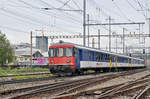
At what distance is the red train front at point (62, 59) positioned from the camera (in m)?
21.2

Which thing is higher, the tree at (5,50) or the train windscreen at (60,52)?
the tree at (5,50)

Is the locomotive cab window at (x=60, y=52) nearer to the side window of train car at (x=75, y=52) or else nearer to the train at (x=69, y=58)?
the train at (x=69, y=58)

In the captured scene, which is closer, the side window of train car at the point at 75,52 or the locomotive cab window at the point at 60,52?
the side window of train car at the point at 75,52

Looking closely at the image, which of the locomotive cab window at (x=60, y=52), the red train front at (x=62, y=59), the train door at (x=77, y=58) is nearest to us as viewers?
Answer: the red train front at (x=62, y=59)

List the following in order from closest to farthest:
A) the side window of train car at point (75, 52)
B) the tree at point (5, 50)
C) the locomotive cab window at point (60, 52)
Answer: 1. the side window of train car at point (75, 52)
2. the locomotive cab window at point (60, 52)
3. the tree at point (5, 50)

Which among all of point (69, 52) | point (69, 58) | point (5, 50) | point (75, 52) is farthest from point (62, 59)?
point (5, 50)

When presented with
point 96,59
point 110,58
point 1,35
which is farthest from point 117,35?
point 1,35

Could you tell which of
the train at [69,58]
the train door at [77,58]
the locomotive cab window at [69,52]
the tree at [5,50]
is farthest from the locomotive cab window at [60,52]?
the tree at [5,50]

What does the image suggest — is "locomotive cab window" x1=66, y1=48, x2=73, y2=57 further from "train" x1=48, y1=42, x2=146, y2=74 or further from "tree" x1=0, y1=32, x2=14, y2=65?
"tree" x1=0, y1=32, x2=14, y2=65

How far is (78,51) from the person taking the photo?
22.2 metres

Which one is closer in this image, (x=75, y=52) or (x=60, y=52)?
(x=75, y=52)

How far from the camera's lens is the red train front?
69.7ft

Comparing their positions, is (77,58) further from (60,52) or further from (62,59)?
(60,52)

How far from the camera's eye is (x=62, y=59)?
21609 mm
